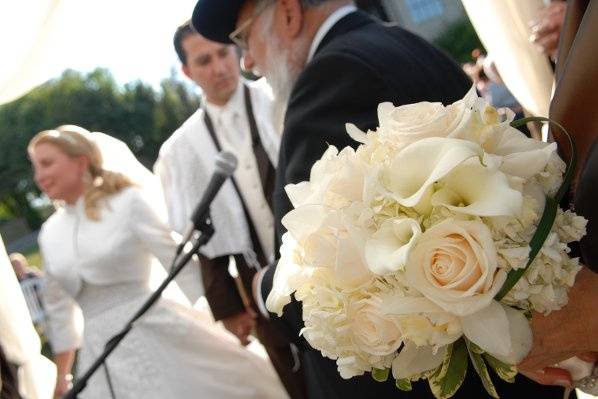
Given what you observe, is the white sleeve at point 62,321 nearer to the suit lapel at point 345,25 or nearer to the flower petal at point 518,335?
the suit lapel at point 345,25

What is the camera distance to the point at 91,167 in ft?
15.2

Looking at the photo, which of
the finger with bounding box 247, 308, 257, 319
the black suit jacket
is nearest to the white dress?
the finger with bounding box 247, 308, 257, 319

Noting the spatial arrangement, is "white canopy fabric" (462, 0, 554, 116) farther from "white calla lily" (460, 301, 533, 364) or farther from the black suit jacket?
"white calla lily" (460, 301, 533, 364)

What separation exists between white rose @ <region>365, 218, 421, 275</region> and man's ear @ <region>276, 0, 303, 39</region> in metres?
1.28

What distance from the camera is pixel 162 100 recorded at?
193 feet

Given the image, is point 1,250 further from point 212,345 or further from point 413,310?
point 413,310

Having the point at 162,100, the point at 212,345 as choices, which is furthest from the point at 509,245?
the point at 162,100

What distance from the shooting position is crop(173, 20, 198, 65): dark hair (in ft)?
13.7

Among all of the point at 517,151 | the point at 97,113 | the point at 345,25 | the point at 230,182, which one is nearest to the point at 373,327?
the point at 517,151

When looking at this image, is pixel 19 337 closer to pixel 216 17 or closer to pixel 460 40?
pixel 216 17

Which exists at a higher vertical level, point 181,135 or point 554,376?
point 554,376

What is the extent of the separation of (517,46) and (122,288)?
246 cm

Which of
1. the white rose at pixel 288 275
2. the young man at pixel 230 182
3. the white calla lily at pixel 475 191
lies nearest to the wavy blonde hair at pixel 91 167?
the young man at pixel 230 182

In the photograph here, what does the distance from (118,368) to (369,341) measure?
334 cm
